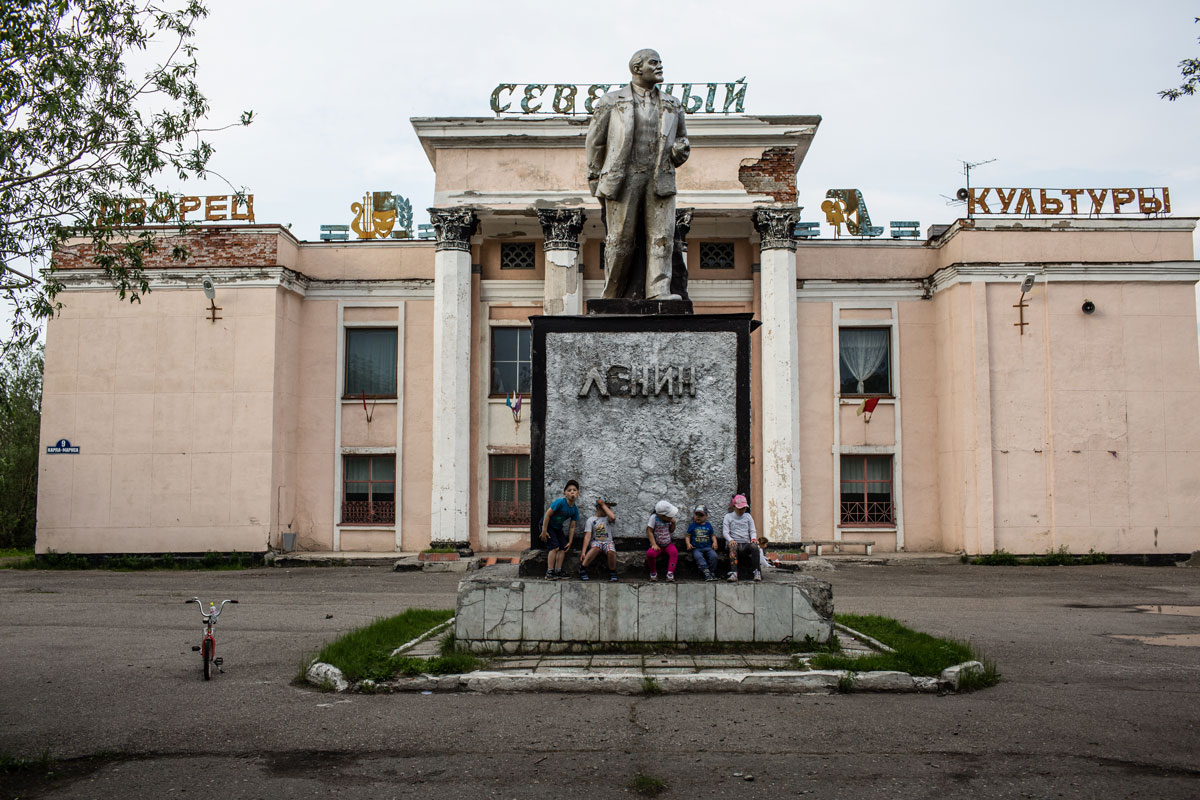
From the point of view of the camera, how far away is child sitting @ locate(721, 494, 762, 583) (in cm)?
766

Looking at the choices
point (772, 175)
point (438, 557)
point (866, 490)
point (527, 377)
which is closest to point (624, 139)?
point (438, 557)

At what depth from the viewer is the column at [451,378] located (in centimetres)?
2112

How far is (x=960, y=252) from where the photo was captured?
2206cm

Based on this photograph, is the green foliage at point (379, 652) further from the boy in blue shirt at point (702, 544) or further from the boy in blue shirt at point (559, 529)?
the boy in blue shirt at point (702, 544)

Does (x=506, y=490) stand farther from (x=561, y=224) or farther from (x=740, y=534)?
(x=740, y=534)

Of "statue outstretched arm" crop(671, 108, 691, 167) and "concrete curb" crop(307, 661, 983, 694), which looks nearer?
"concrete curb" crop(307, 661, 983, 694)

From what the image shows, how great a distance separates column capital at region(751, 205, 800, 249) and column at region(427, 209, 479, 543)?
6409 mm

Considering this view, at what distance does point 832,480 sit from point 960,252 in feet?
19.3

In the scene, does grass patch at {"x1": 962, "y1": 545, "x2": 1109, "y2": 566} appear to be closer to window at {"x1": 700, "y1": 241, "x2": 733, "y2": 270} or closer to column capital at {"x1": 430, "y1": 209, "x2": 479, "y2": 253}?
window at {"x1": 700, "y1": 241, "x2": 733, "y2": 270}

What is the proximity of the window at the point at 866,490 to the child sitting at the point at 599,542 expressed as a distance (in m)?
16.2

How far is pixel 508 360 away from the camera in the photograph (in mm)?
23266

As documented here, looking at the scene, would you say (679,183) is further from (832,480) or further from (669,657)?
(669,657)

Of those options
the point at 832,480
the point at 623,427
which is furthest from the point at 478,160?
the point at 623,427

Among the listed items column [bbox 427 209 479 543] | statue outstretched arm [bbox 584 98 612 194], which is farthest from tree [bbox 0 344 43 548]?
statue outstretched arm [bbox 584 98 612 194]
